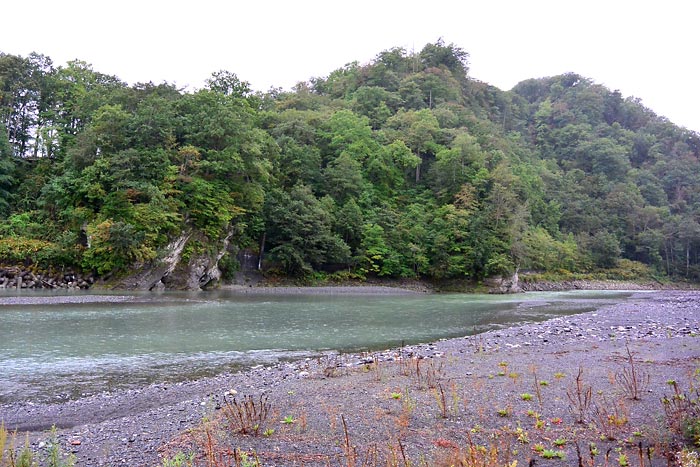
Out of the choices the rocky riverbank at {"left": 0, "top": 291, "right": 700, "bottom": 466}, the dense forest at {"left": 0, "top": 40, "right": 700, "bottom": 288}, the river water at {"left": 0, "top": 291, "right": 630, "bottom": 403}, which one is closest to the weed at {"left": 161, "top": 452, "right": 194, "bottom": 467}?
the rocky riverbank at {"left": 0, "top": 291, "right": 700, "bottom": 466}

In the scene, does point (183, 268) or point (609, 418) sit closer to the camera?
point (609, 418)

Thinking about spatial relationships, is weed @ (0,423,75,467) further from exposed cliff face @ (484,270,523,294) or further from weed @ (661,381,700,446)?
exposed cliff face @ (484,270,523,294)

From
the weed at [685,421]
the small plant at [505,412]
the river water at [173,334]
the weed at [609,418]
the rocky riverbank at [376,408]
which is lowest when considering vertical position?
the river water at [173,334]

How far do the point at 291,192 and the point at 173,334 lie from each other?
3742 centimetres

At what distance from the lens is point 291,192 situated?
181 ft

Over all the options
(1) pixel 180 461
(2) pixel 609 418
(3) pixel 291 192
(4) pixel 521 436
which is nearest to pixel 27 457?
(1) pixel 180 461

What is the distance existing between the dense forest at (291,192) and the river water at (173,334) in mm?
12894

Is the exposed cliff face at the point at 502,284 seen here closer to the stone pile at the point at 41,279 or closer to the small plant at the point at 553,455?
the stone pile at the point at 41,279

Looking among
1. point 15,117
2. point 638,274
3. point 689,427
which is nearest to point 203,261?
point 15,117

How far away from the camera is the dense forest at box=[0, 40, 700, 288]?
138ft

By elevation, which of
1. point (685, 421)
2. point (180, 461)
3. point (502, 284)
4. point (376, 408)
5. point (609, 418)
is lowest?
point (502, 284)

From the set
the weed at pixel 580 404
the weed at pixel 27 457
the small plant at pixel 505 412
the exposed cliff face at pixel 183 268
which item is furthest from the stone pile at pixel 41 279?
the weed at pixel 580 404

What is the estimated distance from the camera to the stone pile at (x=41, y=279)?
38.2 m

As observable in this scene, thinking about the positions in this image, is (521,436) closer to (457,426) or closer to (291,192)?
(457,426)
